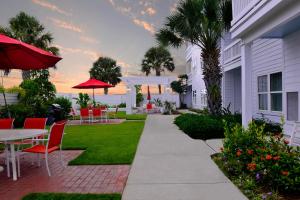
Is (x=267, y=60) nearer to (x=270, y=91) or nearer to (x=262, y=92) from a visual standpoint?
(x=270, y=91)

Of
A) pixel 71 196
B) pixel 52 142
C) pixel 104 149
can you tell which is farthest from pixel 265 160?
pixel 104 149

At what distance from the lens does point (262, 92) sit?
12773 millimetres

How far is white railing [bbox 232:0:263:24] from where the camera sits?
7757 mm

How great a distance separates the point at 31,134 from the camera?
6246 millimetres

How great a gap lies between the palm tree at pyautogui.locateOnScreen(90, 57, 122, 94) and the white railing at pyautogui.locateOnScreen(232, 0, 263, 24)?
4228cm

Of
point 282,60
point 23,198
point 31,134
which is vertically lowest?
point 23,198

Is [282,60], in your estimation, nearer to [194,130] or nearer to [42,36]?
[194,130]

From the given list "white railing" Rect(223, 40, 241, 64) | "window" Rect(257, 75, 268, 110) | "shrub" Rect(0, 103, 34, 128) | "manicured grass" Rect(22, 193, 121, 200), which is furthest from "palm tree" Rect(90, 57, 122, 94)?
"manicured grass" Rect(22, 193, 121, 200)

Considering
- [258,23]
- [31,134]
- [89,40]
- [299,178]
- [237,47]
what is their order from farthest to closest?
[89,40] → [237,47] → [258,23] → [31,134] → [299,178]

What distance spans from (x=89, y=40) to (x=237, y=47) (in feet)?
49.1

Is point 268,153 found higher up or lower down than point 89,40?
lower down

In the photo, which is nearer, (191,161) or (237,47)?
(191,161)

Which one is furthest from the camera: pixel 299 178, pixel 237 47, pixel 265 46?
pixel 237 47

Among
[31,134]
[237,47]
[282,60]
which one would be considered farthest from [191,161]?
[237,47]
